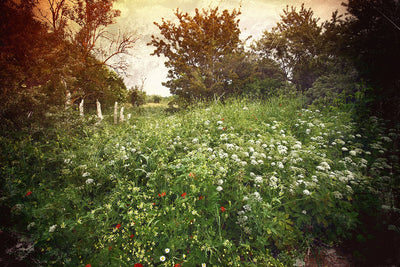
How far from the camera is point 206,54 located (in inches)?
363

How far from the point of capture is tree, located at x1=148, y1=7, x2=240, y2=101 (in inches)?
355

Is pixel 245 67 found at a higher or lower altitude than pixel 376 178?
higher

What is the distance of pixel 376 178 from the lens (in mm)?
1832

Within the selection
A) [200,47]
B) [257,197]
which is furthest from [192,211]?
[200,47]

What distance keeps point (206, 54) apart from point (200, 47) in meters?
0.61

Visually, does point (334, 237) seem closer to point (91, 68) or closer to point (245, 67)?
point (91, 68)

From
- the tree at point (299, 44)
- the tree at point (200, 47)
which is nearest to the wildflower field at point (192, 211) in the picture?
the tree at point (299, 44)

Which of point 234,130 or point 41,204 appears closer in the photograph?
point 41,204

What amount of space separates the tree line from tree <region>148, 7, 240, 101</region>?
61mm

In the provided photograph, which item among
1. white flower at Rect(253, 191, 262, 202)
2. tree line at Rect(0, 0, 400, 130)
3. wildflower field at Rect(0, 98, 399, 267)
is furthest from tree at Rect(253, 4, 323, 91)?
white flower at Rect(253, 191, 262, 202)

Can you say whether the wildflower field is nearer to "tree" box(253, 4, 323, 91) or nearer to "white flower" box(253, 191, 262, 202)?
"white flower" box(253, 191, 262, 202)

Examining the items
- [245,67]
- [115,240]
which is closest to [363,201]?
[115,240]

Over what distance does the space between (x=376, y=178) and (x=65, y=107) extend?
625 centimetres

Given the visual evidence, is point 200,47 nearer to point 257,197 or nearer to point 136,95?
point 136,95
